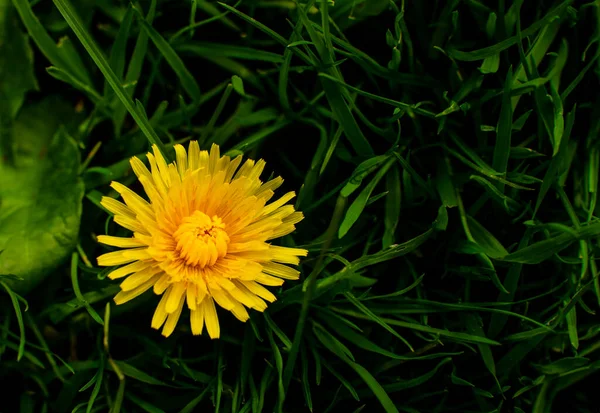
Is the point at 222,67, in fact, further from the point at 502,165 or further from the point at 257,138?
the point at 502,165

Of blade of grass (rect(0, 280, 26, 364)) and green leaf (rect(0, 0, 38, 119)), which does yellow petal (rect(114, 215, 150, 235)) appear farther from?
green leaf (rect(0, 0, 38, 119))

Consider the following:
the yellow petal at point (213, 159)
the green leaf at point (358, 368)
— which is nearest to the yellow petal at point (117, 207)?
the yellow petal at point (213, 159)

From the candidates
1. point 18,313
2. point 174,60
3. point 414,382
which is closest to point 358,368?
point 414,382

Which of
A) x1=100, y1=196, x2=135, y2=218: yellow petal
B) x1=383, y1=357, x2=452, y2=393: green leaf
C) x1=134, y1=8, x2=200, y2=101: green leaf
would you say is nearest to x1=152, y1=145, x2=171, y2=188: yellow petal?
x1=100, y1=196, x2=135, y2=218: yellow petal

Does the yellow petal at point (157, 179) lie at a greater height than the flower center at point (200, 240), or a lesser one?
greater

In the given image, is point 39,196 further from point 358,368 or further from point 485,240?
point 485,240

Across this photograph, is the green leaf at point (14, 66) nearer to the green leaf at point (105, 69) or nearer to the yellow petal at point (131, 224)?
the green leaf at point (105, 69)
